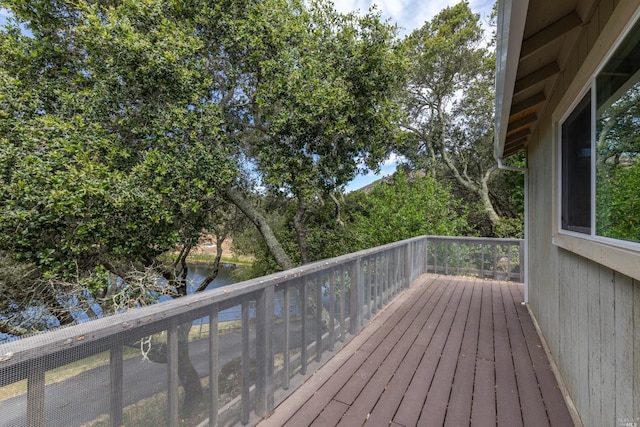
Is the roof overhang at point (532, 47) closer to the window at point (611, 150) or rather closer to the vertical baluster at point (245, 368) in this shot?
the window at point (611, 150)

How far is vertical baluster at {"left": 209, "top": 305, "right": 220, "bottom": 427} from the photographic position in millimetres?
1602

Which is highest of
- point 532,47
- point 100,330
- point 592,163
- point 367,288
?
point 532,47

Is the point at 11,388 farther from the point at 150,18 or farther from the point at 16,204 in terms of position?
the point at 150,18

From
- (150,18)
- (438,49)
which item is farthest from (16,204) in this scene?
(438,49)

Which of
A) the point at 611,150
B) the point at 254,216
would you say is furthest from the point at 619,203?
the point at 254,216

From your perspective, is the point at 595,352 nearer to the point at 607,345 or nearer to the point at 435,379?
the point at 607,345

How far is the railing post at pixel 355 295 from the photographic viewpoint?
10.6 feet

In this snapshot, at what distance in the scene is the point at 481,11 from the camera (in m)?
11.5

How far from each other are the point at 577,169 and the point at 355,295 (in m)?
2.26

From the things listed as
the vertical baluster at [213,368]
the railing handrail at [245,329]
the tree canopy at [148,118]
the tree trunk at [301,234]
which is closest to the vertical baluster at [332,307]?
the railing handrail at [245,329]

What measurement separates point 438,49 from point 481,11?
2.33m

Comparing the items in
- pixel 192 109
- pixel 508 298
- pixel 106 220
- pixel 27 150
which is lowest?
pixel 508 298

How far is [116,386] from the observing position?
1.15 meters

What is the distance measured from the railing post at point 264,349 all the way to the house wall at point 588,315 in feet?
6.03
